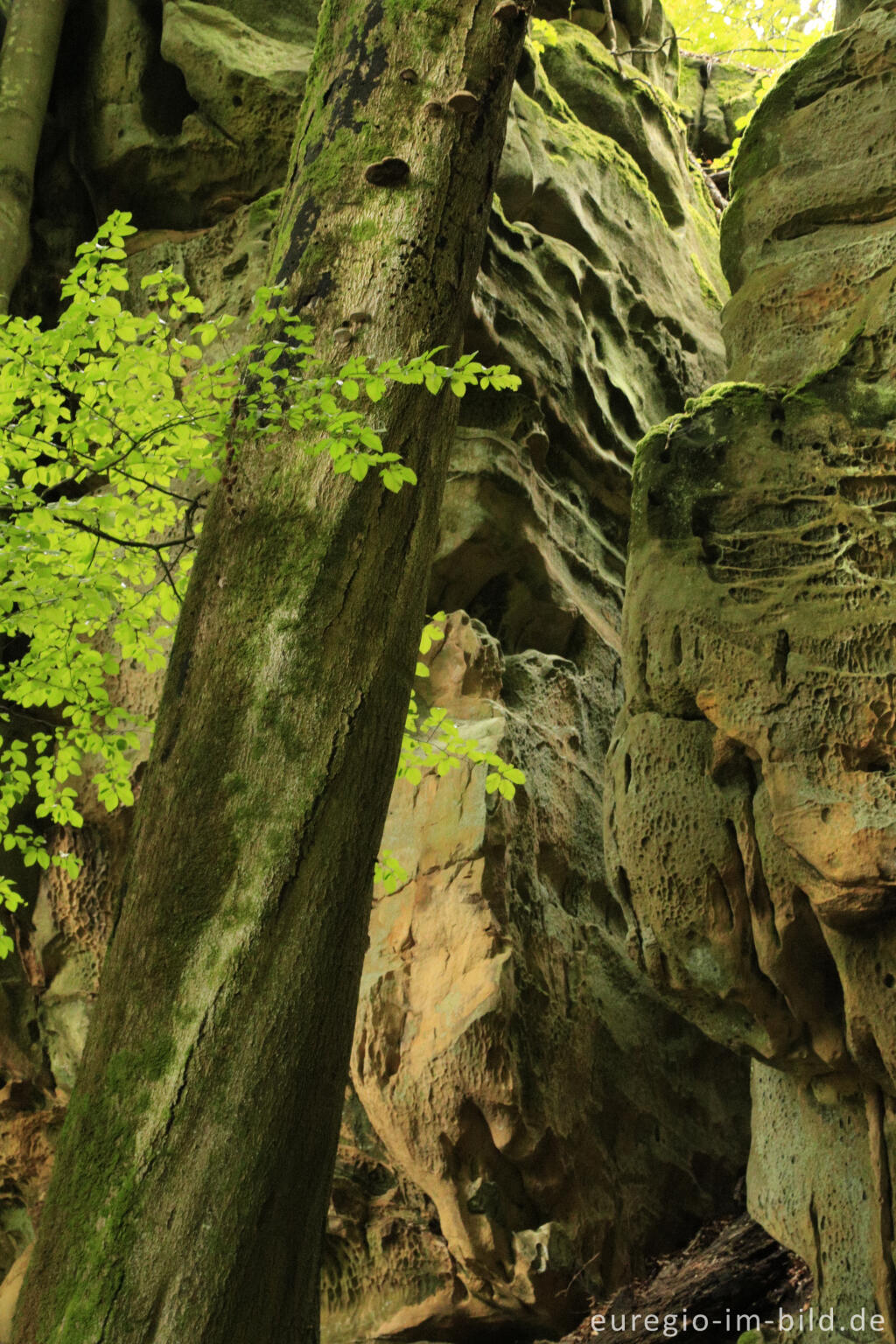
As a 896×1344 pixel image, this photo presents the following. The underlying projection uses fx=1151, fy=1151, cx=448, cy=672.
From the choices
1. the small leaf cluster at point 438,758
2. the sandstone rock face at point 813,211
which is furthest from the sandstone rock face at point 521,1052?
the sandstone rock face at point 813,211

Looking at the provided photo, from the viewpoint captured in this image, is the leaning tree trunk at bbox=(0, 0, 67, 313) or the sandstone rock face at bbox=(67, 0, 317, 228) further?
the sandstone rock face at bbox=(67, 0, 317, 228)

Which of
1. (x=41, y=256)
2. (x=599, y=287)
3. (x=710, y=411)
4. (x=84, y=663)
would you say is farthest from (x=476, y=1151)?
(x=41, y=256)

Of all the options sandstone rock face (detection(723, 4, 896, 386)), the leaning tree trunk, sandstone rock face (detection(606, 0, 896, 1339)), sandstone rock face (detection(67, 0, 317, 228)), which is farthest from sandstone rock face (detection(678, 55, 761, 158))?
sandstone rock face (detection(606, 0, 896, 1339))

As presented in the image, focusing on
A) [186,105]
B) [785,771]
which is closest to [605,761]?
[785,771]

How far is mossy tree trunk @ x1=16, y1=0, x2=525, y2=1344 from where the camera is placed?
89.3 inches

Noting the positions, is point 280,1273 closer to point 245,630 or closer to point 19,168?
point 245,630

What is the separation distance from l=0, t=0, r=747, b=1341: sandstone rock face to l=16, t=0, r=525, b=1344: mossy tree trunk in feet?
12.9

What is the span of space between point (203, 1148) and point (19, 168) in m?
9.01

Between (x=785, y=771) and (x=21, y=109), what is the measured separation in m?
8.25

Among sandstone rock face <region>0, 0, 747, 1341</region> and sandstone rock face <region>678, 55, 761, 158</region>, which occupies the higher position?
sandstone rock face <region>678, 55, 761, 158</region>

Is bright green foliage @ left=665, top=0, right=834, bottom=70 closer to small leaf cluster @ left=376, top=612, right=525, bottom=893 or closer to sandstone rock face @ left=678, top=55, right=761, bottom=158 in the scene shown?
sandstone rock face @ left=678, top=55, right=761, bottom=158

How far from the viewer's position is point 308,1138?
2.45 m

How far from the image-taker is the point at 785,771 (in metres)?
5.06

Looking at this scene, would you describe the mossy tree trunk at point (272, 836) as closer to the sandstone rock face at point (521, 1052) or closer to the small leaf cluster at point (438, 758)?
the small leaf cluster at point (438, 758)
